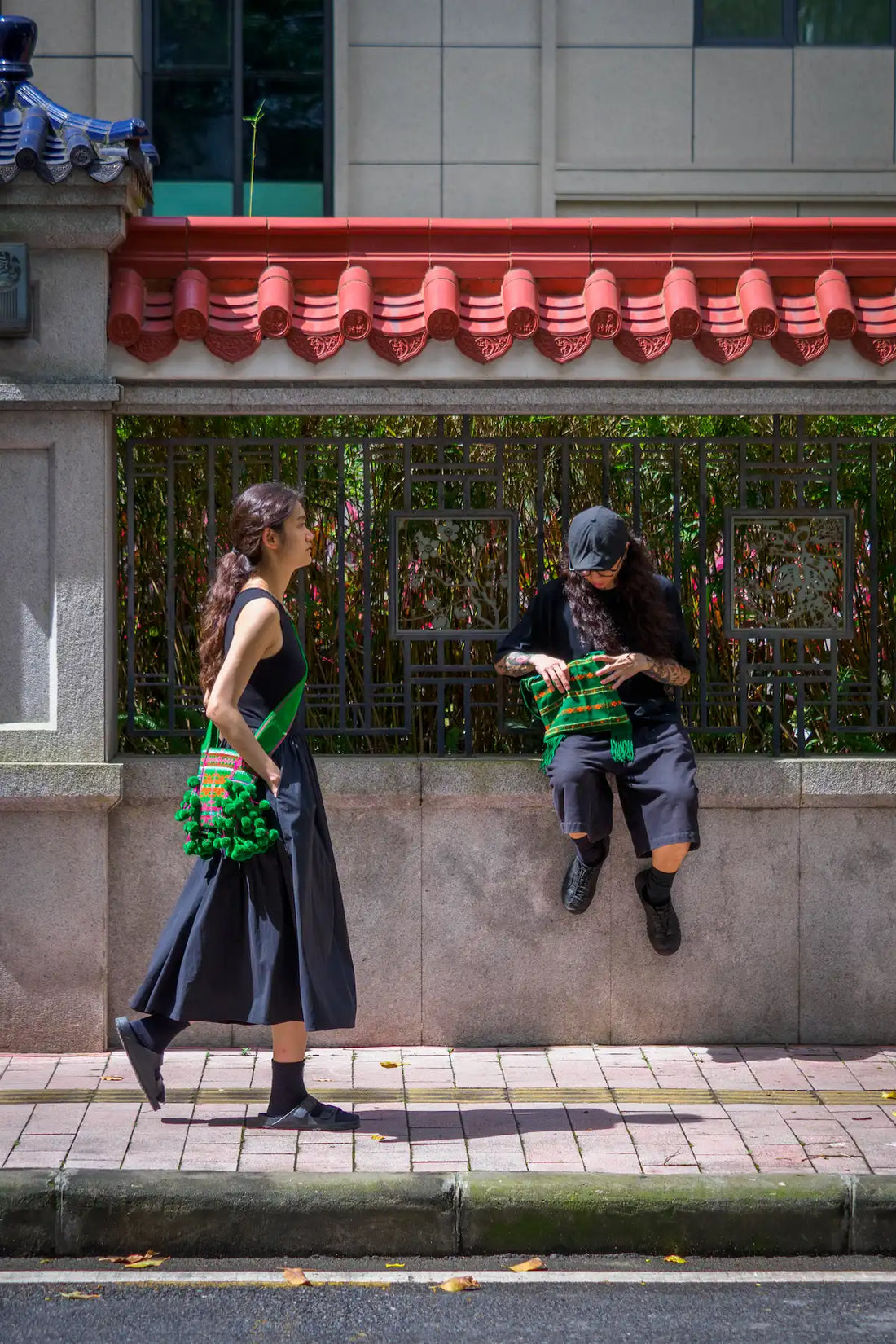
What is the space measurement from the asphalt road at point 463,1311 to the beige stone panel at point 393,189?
9410 mm

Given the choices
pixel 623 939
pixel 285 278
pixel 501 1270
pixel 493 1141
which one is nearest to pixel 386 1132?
pixel 493 1141

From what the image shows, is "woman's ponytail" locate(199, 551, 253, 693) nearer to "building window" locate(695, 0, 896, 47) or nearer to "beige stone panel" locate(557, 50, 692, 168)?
"beige stone panel" locate(557, 50, 692, 168)

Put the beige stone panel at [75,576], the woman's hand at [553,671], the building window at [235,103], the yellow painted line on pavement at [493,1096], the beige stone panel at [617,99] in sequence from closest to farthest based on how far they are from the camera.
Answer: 1. the yellow painted line on pavement at [493,1096]
2. the woman's hand at [553,671]
3. the beige stone panel at [75,576]
4. the beige stone panel at [617,99]
5. the building window at [235,103]

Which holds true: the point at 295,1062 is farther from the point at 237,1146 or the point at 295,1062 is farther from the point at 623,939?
the point at 623,939

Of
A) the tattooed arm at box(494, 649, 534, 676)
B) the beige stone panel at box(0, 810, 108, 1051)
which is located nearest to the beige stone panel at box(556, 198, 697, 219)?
the tattooed arm at box(494, 649, 534, 676)

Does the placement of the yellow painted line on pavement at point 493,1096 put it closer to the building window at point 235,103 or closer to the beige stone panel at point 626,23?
the building window at point 235,103

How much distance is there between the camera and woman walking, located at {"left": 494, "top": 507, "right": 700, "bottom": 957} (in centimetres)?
617

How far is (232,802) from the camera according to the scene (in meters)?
5.20

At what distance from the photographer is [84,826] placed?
21.2ft

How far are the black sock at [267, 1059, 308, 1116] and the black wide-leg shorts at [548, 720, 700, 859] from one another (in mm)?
1434

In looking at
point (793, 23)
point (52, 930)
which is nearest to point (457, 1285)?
point (52, 930)

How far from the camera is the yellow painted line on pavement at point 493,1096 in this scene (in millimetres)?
5793

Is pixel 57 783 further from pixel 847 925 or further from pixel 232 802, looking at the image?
pixel 847 925

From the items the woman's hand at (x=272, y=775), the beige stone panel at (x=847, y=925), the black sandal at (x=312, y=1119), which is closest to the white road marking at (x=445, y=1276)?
the black sandal at (x=312, y=1119)
